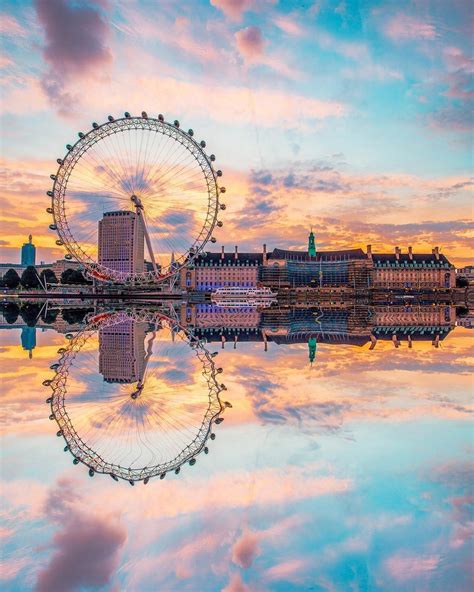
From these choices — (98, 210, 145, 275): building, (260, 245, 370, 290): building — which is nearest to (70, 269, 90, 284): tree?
(98, 210, 145, 275): building

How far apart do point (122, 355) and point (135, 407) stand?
4.89 metres

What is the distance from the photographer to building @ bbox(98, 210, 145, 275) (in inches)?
2281

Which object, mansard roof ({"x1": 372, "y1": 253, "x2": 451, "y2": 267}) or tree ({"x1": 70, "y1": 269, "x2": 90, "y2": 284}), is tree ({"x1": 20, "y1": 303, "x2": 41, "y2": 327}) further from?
mansard roof ({"x1": 372, "y1": 253, "x2": 451, "y2": 267})

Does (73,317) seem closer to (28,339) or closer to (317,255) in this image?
(28,339)

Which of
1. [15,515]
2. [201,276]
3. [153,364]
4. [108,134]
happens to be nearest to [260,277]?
[201,276]

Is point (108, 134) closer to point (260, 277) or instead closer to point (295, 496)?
point (295, 496)

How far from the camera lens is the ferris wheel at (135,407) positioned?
4.93m

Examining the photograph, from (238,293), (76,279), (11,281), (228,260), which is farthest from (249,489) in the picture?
(228,260)

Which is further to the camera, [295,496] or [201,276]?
[201,276]

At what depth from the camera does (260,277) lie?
111m

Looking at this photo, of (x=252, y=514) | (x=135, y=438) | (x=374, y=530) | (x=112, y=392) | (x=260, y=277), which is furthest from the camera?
(x=260, y=277)

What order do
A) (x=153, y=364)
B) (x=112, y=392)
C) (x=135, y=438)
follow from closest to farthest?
(x=135, y=438) → (x=112, y=392) → (x=153, y=364)

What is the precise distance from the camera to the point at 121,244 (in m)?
61.2

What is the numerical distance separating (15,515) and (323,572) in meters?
2.12
